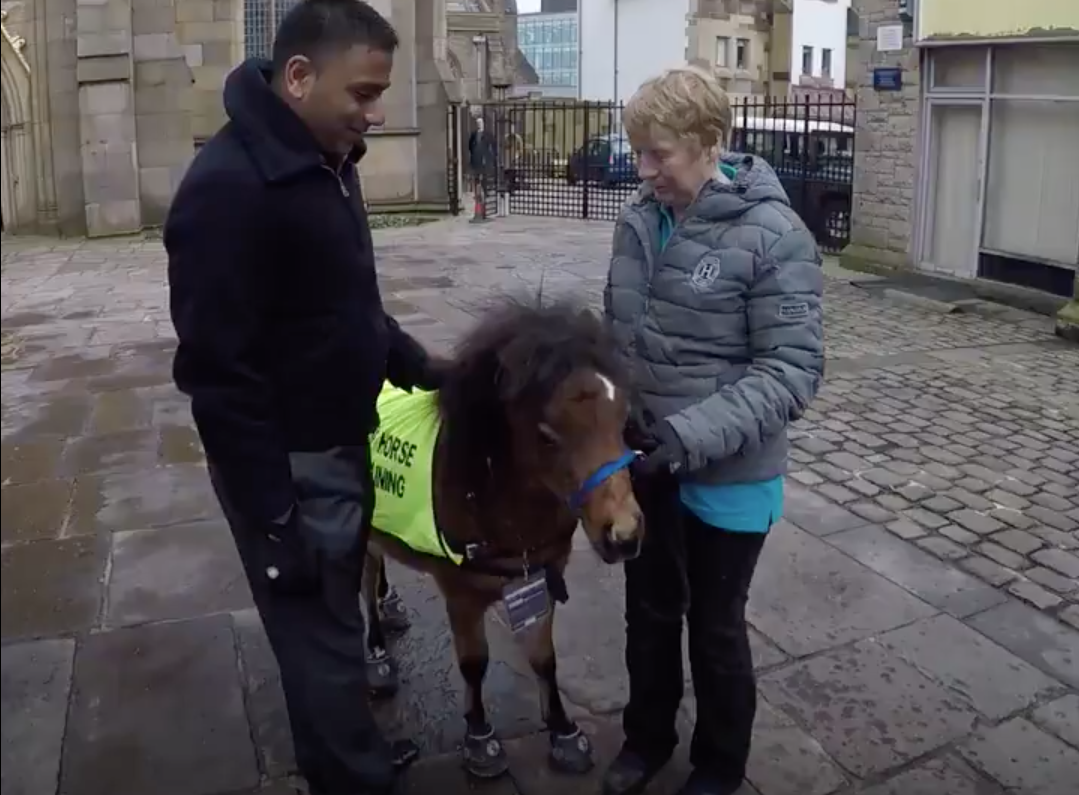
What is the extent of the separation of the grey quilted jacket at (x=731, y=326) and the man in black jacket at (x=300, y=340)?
0.75 m

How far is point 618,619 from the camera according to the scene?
4758 millimetres

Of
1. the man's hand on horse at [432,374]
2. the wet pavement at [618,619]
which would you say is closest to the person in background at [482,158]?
the wet pavement at [618,619]

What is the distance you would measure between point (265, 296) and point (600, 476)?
0.88 meters

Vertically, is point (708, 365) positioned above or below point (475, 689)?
above

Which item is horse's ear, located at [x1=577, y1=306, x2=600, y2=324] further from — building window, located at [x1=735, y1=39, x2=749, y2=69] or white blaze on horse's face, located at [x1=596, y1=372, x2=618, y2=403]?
building window, located at [x1=735, y1=39, x2=749, y2=69]

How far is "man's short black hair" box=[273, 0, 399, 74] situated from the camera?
262cm

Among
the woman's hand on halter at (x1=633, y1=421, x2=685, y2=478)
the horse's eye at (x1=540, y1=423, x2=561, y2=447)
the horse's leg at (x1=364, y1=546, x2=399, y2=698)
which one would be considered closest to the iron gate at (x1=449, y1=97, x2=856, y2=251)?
the horse's leg at (x1=364, y1=546, x2=399, y2=698)

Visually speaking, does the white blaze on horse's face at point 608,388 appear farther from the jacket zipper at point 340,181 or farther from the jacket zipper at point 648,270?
the jacket zipper at point 340,181

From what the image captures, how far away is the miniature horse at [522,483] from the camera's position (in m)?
2.70

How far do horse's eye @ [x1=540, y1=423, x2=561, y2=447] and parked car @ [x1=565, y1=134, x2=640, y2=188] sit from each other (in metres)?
21.0

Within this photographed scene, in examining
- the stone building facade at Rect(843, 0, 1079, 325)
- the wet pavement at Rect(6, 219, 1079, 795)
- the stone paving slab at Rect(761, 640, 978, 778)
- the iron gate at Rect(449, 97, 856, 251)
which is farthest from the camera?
the iron gate at Rect(449, 97, 856, 251)

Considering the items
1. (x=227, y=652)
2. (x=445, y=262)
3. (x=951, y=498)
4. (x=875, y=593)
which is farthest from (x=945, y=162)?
(x=227, y=652)

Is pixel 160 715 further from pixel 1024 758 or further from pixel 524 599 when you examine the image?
pixel 1024 758

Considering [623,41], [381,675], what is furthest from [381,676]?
[623,41]
